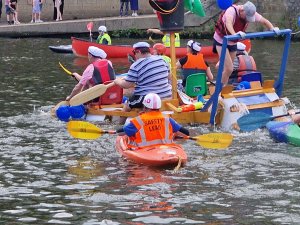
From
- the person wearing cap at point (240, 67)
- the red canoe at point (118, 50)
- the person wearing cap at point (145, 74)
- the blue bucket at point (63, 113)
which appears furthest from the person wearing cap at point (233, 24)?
the red canoe at point (118, 50)

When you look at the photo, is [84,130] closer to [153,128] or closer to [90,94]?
[153,128]

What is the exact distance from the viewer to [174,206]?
1150 cm

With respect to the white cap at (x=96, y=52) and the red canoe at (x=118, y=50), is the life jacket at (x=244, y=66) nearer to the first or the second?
the white cap at (x=96, y=52)

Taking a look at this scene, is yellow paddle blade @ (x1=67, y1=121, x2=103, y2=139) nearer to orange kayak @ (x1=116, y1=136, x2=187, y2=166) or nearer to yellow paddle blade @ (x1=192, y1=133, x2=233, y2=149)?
orange kayak @ (x1=116, y1=136, x2=187, y2=166)

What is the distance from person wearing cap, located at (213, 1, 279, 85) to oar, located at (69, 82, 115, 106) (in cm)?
207

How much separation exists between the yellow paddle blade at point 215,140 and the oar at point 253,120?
208 cm

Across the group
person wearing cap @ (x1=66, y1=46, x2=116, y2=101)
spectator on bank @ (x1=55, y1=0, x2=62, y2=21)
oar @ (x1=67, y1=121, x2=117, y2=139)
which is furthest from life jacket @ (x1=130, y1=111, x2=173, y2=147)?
spectator on bank @ (x1=55, y1=0, x2=62, y2=21)

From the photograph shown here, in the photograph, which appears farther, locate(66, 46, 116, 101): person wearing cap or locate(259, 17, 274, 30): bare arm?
locate(66, 46, 116, 101): person wearing cap

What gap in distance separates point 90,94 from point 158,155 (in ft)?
11.7

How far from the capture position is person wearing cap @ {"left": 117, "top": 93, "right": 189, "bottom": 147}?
1355cm

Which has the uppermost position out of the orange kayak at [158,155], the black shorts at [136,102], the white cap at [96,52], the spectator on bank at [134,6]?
the spectator on bank at [134,6]

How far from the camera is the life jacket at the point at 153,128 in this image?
13.5 metres

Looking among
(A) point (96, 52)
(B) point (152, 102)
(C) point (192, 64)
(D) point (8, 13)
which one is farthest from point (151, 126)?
(D) point (8, 13)

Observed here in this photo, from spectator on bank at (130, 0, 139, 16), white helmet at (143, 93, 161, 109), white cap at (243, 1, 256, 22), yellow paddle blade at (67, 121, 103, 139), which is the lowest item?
yellow paddle blade at (67, 121, 103, 139)
